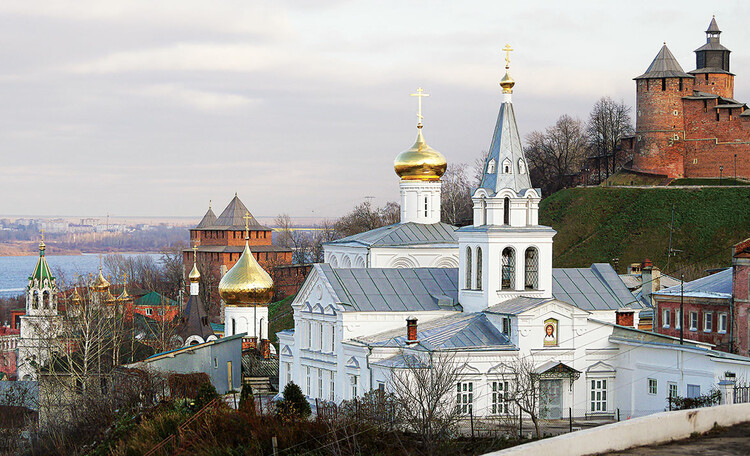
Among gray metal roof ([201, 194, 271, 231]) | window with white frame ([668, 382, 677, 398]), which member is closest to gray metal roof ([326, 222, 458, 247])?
→ window with white frame ([668, 382, 677, 398])

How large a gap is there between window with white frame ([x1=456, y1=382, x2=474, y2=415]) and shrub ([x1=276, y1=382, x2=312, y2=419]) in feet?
11.9

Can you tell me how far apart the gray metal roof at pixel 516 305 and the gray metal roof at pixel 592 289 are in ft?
6.77

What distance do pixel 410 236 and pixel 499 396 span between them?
875cm

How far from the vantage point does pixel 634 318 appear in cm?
2798

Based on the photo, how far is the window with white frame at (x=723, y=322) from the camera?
100 feet

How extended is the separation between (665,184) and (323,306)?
4038 centimetres

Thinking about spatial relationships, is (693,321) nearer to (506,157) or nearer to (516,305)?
(506,157)

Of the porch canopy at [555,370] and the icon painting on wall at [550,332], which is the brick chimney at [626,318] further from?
the porch canopy at [555,370]

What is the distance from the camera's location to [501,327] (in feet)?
79.5

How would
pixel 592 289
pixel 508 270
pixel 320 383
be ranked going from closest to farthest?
pixel 508 270
pixel 320 383
pixel 592 289

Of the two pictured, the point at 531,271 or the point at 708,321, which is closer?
the point at 531,271

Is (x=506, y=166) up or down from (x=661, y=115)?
down

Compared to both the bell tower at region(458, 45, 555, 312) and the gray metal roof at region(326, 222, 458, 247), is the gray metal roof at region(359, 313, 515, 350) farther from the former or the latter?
the gray metal roof at region(326, 222, 458, 247)

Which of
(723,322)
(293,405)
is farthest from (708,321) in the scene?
(293,405)
